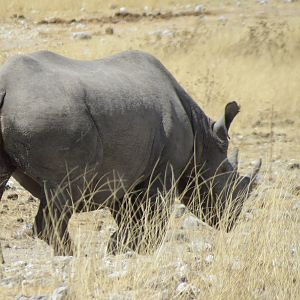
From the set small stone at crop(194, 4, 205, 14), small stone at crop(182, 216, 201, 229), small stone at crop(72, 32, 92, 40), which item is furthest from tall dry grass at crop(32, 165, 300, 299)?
small stone at crop(194, 4, 205, 14)

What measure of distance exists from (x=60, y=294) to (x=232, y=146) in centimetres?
1029

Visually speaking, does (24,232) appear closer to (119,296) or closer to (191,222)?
(191,222)

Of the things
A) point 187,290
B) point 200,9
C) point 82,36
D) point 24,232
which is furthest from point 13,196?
point 200,9

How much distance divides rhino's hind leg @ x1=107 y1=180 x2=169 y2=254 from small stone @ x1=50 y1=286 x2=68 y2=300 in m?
1.28

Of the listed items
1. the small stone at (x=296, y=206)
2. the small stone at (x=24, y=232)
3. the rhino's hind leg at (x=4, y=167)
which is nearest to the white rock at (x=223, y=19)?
the small stone at (x=296, y=206)

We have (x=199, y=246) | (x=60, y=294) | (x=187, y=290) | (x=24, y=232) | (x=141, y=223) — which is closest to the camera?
(x=60, y=294)

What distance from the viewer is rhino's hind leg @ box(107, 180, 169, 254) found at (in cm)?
852

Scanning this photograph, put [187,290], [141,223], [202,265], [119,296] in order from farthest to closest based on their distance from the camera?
[141,223] → [202,265] → [187,290] → [119,296]

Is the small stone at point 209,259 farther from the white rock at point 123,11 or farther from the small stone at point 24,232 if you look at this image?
the white rock at point 123,11

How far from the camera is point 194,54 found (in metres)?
22.2

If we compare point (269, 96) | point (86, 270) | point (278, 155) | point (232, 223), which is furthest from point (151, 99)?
point (269, 96)

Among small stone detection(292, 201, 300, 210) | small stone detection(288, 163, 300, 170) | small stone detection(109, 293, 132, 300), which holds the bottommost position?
small stone detection(288, 163, 300, 170)

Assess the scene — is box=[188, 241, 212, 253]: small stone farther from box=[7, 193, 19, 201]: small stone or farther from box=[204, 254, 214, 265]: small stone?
box=[7, 193, 19, 201]: small stone

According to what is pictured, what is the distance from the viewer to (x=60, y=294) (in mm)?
6680
